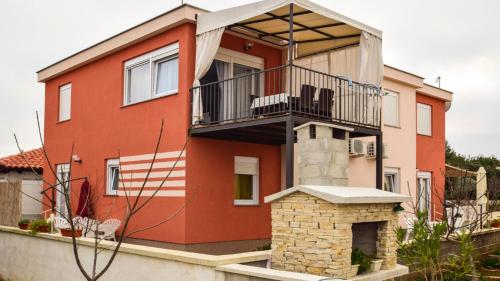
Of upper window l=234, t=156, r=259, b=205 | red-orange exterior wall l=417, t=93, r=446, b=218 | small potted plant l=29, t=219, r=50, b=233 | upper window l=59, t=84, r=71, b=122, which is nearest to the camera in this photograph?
small potted plant l=29, t=219, r=50, b=233

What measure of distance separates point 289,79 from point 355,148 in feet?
16.3

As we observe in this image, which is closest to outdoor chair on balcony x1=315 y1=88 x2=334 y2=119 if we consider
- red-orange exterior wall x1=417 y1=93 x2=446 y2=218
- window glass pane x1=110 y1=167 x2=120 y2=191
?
window glass pane x1=110 y1=167 x2=120 y2=191

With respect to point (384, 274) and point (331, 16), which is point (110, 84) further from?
point (384, 274)

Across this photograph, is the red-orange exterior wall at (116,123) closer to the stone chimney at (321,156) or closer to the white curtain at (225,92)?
the white curtain at (225,92)

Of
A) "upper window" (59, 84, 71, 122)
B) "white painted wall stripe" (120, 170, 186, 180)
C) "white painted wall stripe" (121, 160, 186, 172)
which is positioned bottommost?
"white painted wall stripe" (120, 170, 186, 180)

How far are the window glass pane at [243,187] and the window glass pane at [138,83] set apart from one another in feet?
10.8

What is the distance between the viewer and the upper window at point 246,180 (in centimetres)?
1379

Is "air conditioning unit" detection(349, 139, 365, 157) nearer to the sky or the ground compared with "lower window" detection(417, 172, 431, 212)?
nearer to the sky

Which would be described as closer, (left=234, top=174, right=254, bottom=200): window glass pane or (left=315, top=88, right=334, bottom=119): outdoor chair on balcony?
(left=315, top=88, right=334, bottom=119): outdoor chair on balcony

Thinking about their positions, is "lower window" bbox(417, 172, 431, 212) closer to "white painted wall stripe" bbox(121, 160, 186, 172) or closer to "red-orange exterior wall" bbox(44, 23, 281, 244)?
"red-orange exterior wall" bbox(44, 23, 281, 244)

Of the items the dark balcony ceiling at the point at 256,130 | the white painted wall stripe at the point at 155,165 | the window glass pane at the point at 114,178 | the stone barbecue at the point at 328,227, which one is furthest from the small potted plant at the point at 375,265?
the window glass pane at the point at 114,178

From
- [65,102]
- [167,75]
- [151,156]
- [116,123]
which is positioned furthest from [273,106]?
[65,102]

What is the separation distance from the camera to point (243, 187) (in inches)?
553

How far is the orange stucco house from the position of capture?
12.1 metres
